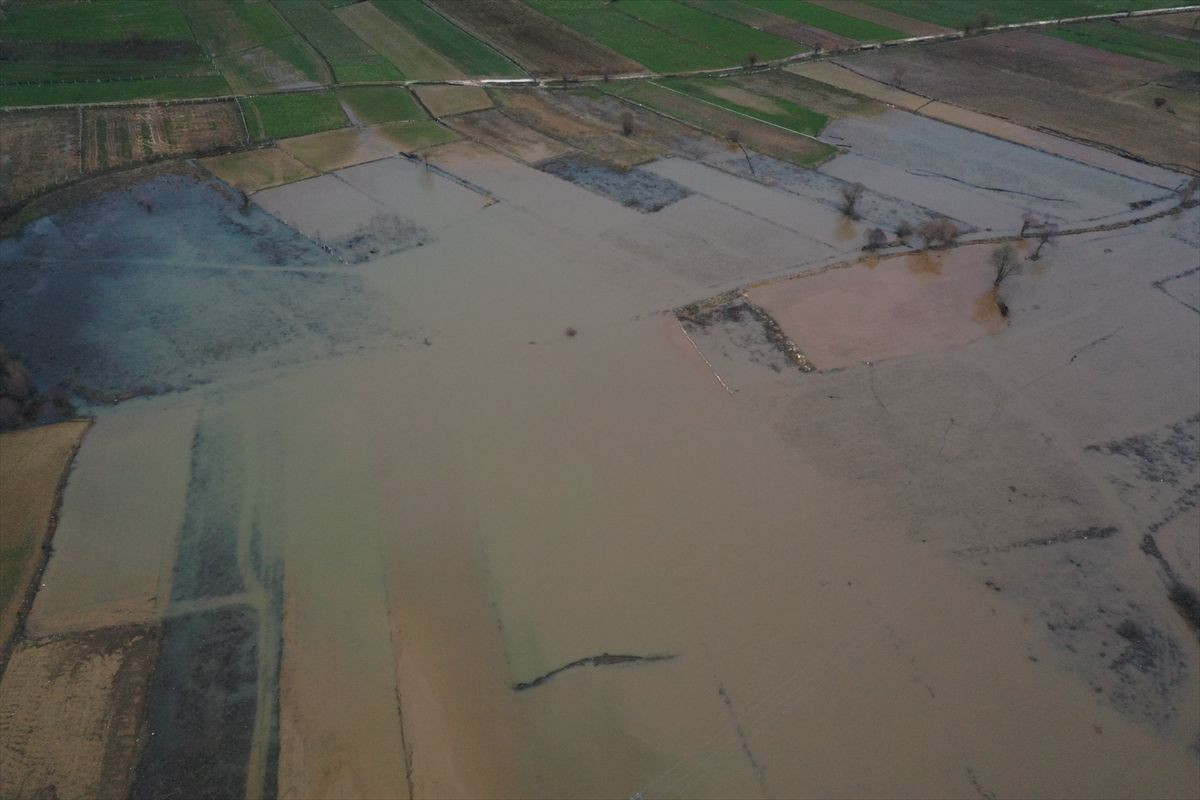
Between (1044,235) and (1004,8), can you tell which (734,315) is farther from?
(1004,8)

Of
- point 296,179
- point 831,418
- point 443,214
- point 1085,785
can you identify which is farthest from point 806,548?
point 296,179

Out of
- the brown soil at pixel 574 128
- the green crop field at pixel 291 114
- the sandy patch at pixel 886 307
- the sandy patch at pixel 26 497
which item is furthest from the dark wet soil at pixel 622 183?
the sandy patch at pixel 26 497

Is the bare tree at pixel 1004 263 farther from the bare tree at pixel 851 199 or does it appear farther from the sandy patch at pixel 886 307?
the bare tree at pixel 851 199

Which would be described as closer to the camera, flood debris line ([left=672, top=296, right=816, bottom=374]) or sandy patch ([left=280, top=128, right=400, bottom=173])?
flood debris line ([left=672, top=296, right=816, bottom=374])

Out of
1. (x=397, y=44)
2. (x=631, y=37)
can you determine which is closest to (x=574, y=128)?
(x=631, y=37)

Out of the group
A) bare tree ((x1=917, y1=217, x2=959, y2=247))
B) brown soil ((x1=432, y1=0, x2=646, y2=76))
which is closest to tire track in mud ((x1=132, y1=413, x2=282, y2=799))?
bare tree ((x1=917, y1=217, x2=959, y2=247))

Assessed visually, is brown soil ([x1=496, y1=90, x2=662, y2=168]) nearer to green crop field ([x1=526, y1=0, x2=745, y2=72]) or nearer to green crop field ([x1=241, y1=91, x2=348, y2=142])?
green crop field ([x1=526, y1=0, x2=745, y2=72])

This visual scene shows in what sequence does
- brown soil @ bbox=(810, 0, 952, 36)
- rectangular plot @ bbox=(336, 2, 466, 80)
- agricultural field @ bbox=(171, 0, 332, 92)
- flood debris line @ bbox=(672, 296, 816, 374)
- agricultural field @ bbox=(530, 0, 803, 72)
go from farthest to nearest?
brown soil @ bbox=(810, 0, 952, 36), agricultural field @ bbox=(530, 0, 803, 72), rectangular plot @ bbox=(336, 2, 466, 80), agricultural field @ bbox=(171, 0, 332, 92), flood debris line @ bbox=(672, 296, 816, 374)
